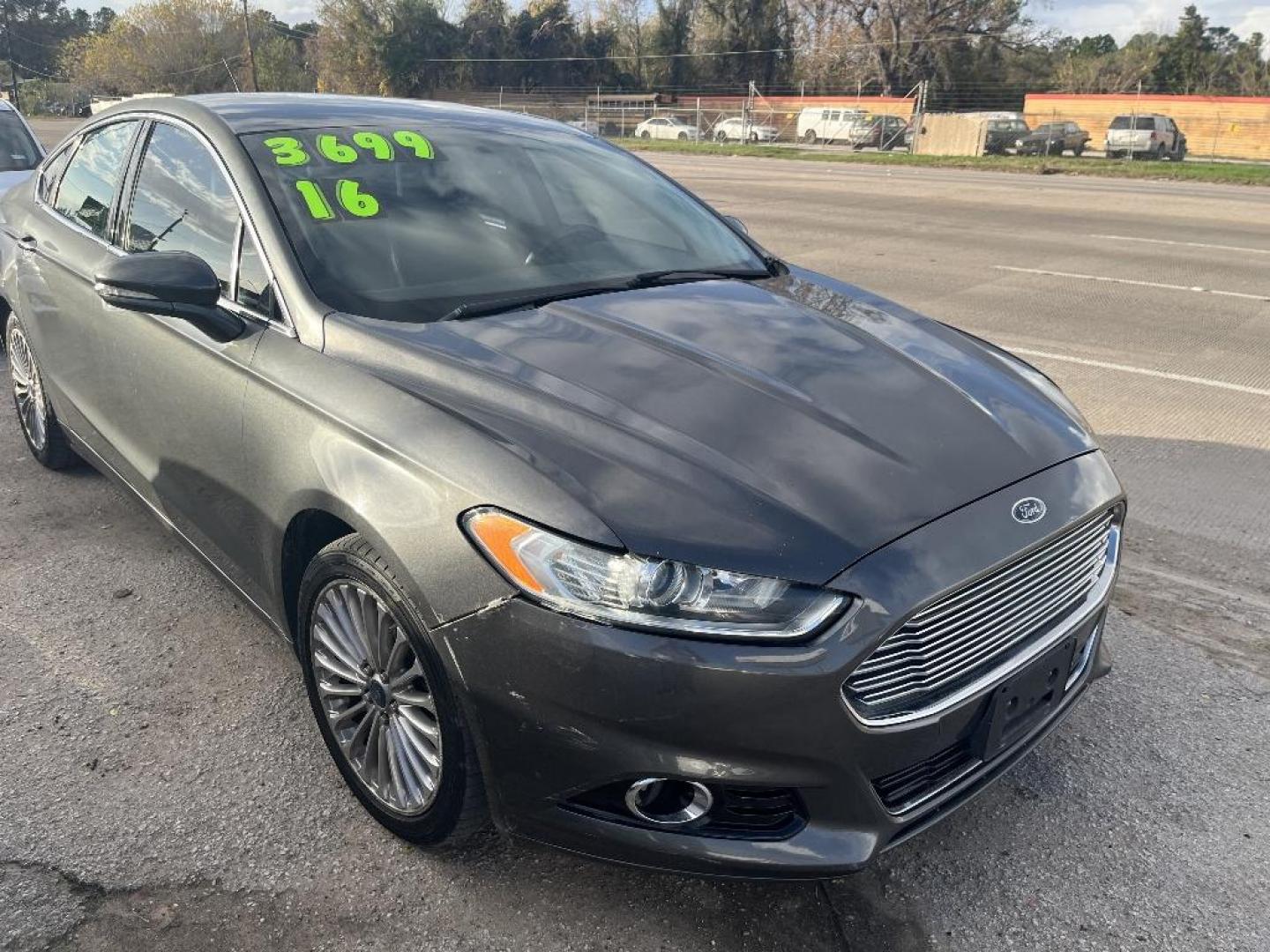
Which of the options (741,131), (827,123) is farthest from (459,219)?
(741,131)

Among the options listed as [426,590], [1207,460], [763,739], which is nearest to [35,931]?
[426,590]

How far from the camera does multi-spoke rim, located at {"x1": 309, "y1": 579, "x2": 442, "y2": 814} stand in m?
2.28

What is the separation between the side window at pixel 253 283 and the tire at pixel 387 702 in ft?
2.48

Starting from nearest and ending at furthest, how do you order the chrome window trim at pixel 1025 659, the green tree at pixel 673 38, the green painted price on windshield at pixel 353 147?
the chrome window trim at pixel 1025 659 → the green painted price on windshield at pixel 353 147 → the green tree at pixel 673 38

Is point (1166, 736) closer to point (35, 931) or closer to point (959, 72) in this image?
point (35, 931)

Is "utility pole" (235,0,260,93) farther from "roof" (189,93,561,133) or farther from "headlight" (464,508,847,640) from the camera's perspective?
"headlight" (464,508,847,640)

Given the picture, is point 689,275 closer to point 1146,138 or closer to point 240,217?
point 240,217

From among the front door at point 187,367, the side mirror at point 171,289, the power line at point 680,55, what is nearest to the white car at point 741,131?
the power line at point 680,55

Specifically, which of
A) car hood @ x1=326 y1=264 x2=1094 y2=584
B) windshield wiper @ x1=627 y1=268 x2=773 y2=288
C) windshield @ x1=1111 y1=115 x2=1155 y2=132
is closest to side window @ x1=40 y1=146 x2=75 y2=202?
car hood @ x1=326 y1=264 x2=1094 y2=584

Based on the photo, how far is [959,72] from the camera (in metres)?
57.3

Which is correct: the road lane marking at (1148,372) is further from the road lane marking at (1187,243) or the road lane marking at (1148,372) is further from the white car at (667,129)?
the white car at (667,129)

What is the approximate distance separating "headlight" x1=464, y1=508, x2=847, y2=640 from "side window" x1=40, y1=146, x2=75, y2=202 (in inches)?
141

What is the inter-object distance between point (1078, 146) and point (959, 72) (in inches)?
911

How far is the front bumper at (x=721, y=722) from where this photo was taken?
190 centimetres
